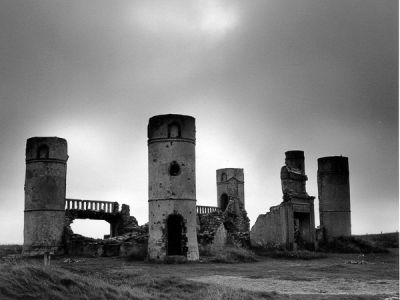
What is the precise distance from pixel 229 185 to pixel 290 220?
7.95 metres

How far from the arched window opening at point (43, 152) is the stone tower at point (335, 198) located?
17.0 metres

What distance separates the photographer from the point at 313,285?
42.4ft

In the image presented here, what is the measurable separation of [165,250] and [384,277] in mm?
8920

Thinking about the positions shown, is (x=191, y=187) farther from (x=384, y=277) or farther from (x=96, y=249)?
(x=384, y=277)

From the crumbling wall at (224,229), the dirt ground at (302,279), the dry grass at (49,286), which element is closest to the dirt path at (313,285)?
the dirt ground at (302,279)

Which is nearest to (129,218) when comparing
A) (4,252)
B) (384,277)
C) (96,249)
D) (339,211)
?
(96,249)

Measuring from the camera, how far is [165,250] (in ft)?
68.4

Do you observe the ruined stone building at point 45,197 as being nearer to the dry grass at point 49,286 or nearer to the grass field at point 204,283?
the grass field at point 204,283

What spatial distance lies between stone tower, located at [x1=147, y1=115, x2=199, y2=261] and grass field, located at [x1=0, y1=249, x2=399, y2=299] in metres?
3.30

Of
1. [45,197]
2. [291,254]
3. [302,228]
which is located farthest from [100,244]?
[302,228]

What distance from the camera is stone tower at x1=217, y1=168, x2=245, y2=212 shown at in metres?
35.1

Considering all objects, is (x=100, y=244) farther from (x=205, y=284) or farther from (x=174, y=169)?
(x=205, y=284)

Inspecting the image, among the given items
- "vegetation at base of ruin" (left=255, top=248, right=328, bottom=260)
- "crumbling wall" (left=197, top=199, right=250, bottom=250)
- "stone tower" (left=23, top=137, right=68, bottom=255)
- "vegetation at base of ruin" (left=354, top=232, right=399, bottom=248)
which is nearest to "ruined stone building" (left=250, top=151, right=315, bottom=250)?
"crumbling wall" (left=197, top=199, right=250, bottom=250)

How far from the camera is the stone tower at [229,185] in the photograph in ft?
115
